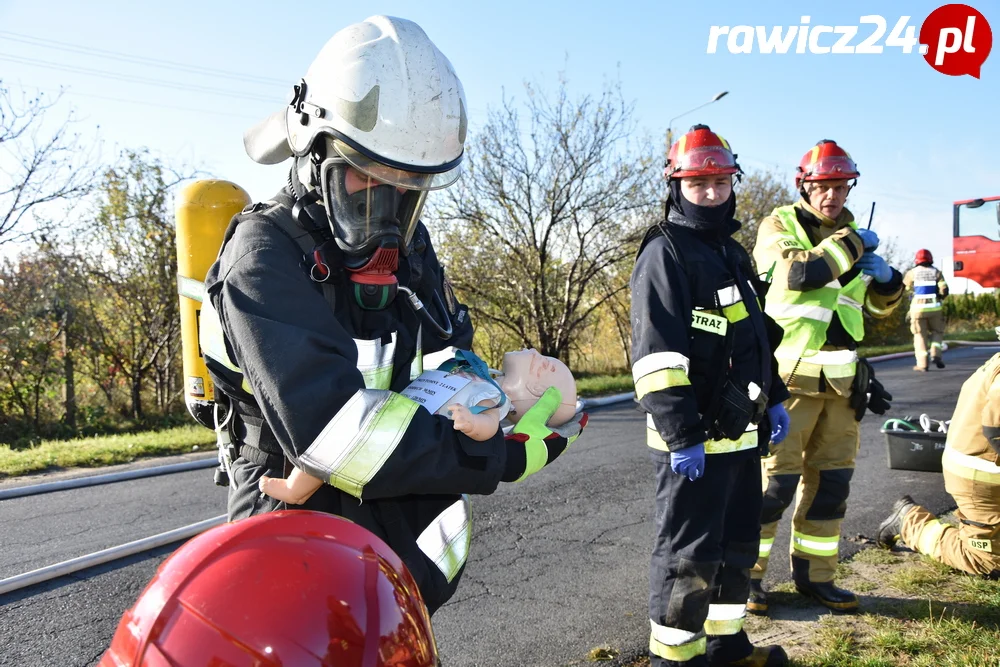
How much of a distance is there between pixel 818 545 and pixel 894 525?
3.45 feet

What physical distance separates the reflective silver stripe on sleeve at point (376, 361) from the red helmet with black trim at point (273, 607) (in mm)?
568

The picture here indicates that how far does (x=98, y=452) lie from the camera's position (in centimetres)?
754

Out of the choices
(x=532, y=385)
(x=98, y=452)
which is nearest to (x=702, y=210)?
(x=532, y=385)

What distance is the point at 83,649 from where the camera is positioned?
3.37m

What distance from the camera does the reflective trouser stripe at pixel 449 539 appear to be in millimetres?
1975

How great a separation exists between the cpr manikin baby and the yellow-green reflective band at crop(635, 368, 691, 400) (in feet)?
3.50

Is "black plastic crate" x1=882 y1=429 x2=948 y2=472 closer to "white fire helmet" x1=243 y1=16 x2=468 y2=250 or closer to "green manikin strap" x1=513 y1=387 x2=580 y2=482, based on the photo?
"green manikin strap" x1=513 y1=387 x2=580 y2=482

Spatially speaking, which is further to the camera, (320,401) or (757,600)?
(757,600)

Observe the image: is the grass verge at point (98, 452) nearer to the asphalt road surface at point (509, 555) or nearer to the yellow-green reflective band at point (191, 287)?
the asphalt road surface at point (509, 555)

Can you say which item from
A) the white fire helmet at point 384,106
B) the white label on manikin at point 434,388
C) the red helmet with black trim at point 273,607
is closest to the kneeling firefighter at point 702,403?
the white label on manikin at point 434,388

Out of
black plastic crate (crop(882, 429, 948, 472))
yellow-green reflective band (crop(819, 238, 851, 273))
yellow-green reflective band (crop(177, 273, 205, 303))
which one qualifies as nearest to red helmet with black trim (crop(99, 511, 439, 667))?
yellow-green reflective band (crop(177, 273, 205, 303))

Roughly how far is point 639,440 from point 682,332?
16.8ft

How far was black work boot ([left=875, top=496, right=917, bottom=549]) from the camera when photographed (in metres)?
4.62

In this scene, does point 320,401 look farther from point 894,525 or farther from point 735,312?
point 894,525
